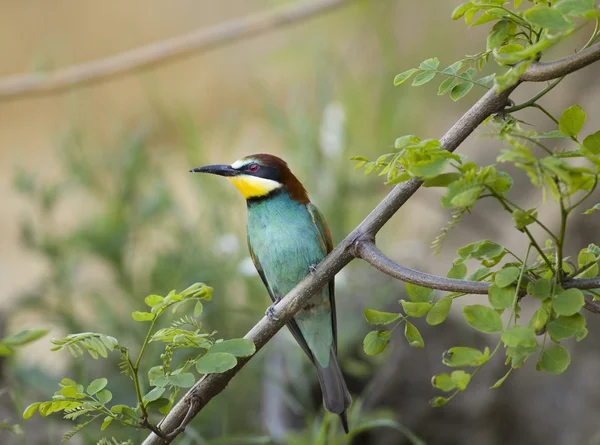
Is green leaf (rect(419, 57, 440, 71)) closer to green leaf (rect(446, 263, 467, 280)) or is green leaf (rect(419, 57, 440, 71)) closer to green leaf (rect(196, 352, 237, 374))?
green leaf (rect(446, 263, 467, 280))

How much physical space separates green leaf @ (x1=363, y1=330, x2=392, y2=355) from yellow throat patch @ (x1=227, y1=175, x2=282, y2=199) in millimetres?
639

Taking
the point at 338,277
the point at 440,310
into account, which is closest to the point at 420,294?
the point at 440,310

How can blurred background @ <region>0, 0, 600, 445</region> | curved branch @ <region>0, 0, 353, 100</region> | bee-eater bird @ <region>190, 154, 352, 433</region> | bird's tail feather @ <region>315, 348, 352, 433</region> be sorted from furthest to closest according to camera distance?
curved branch @ <region>0, 0, 353, 100</region> < blurred background @ <region>0, 0, 600, 445</region> < bee-eater bird @ <region>190, 154, 352, 433</region> < bird's tail feather @ <region>315, 348, 352, 433</region>

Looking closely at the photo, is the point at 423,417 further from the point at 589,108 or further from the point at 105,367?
the point at 589,108

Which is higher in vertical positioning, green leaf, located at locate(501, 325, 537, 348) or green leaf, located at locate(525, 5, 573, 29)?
green leaf, located at locate(525, 5, 573, 29)

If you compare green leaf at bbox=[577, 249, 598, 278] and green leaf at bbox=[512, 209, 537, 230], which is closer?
green leaf at bbox=[512, 209, 537, 230]

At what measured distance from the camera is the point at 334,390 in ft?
3.85

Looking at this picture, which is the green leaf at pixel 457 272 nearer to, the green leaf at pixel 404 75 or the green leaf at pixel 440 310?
the green leaf at pixel 440 310

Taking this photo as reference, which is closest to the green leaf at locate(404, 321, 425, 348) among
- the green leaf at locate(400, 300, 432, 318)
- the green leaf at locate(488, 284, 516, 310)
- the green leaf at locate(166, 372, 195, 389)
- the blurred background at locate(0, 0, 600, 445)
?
the green leaf at locate(400, 300, 432, 318)

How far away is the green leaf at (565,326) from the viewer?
0.59m

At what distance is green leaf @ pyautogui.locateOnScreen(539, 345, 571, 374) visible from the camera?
61 centimetres

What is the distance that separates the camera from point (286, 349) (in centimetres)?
184

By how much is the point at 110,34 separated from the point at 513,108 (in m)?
4.21

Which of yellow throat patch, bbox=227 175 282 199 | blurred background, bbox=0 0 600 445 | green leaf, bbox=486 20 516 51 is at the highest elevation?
green leaf, bbox=486 20 516 51
